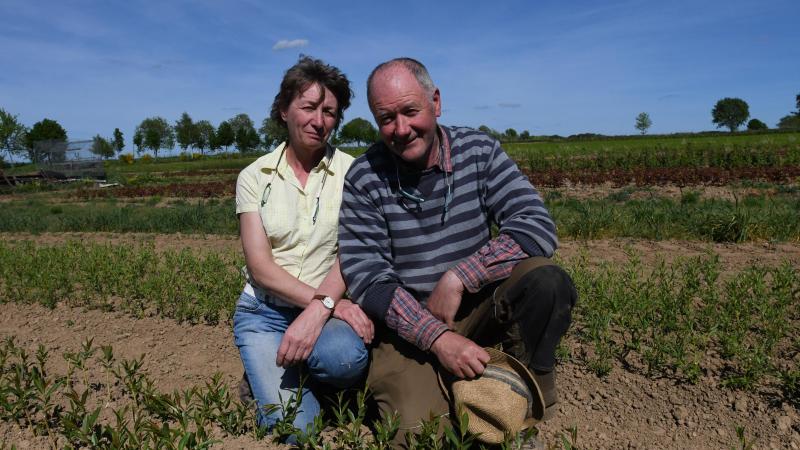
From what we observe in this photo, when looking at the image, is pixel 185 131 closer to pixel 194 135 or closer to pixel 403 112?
pixel 194 135

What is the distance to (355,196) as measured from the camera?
8.95 ft

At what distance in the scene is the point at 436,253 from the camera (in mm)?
2650

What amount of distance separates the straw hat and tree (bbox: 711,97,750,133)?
404 feet

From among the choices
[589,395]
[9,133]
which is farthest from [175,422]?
[9,133]

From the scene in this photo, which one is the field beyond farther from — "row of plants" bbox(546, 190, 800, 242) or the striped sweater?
the striped sweater

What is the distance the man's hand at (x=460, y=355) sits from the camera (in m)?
2.27

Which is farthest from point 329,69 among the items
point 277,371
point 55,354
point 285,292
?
point 55,354

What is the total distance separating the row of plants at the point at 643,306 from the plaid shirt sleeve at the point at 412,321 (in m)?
1.21

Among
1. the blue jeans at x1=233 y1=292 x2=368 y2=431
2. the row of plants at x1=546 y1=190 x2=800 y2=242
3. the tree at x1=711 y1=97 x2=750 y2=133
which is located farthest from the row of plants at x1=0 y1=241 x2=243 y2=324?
the tree at x1=711 y1=97 x2=750 y2=133

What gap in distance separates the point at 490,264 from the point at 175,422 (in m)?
1.57

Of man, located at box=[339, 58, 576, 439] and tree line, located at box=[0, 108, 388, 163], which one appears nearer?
man, located at box=[339, 58, 576, 439]

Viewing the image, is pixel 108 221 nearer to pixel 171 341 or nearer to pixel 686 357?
pixel 171 341

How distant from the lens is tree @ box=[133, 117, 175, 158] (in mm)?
73250

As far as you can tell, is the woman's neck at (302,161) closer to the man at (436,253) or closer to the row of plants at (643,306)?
the man at (436,253)
